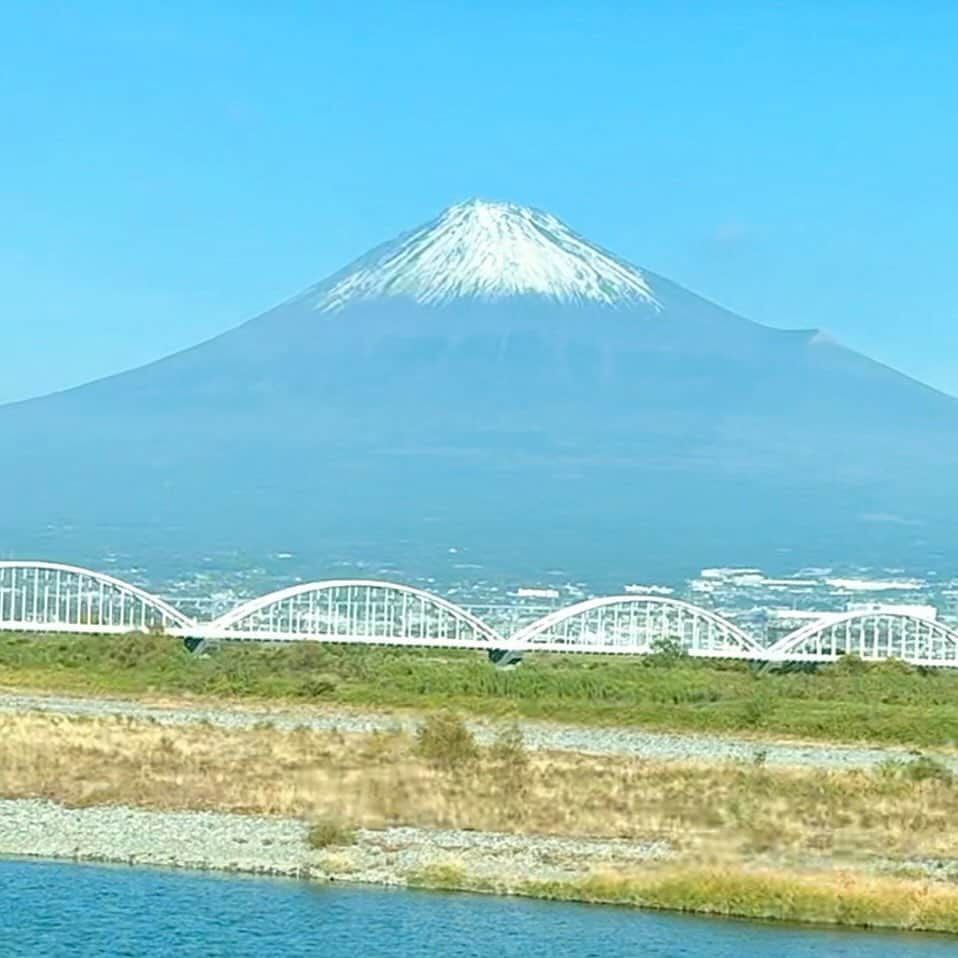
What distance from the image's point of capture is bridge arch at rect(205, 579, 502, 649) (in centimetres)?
5325

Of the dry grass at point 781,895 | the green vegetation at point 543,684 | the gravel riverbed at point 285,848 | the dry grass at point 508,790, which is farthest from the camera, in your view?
the green vegetation at point 543,684

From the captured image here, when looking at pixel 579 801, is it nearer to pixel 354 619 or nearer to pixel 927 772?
pixel 927 772

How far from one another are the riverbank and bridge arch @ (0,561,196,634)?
91.0ft

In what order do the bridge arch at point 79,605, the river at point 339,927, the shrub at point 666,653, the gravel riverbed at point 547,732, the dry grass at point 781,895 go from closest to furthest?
the river at point 339,927
the dry grass at point 781,895
the gravel riverbed at point 547,732
the shrub at point 666,653
the bridge arch at point 79,605

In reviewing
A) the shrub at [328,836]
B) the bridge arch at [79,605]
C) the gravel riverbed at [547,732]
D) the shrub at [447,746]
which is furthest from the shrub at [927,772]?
the bridge arch at [79,605]

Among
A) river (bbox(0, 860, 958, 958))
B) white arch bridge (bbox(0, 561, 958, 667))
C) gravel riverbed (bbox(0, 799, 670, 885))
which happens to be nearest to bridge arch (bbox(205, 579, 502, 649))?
white arch bridge (bbox(0, 561, 958, 667))

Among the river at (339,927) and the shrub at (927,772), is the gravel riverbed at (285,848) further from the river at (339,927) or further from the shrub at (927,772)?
the shrub at (927,772)

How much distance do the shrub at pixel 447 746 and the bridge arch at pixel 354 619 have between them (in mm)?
22668

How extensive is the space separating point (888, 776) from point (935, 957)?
31.2 ft

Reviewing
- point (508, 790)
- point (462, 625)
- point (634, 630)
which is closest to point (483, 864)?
point (508, 790)

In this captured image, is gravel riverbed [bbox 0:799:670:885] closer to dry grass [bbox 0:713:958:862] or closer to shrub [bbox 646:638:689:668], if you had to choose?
dry grass [bbox 0:713:958:862]

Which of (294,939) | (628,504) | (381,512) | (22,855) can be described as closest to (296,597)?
(22,855)

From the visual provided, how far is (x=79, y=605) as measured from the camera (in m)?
59.2

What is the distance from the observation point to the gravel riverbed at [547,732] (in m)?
32.8
